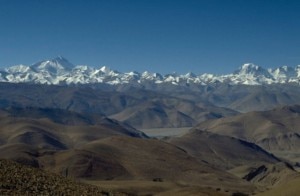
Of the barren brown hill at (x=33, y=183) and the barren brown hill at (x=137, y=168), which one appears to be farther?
the barren brown hill at (x=137, y=168)

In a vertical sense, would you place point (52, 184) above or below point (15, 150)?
below

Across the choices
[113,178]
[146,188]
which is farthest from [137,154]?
[146,188]

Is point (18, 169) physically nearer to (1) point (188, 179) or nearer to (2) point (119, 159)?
(1) point (188, 179)

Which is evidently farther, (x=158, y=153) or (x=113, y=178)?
(x=158, y=153)

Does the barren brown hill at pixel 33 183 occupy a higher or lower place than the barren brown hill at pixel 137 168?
lower

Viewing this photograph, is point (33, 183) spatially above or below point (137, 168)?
below

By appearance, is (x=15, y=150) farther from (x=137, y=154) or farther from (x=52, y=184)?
(x=52, y=184)

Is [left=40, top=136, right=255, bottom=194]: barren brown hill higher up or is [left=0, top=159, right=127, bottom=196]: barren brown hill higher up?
[left=40, top=136, right=255, bottom=194]: barren brown hill

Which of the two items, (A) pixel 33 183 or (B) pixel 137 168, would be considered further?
(B) pixel 137 168

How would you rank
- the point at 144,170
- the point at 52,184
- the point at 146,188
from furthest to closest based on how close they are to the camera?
the point at 144,170, the point at 146,188, the point at 52,184

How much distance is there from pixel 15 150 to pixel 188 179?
5911 centimetres

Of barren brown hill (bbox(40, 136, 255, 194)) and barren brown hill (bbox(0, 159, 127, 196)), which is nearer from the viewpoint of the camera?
barren brown hill (bbox(0, 159, 127, 196))

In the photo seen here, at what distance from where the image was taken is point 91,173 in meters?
156

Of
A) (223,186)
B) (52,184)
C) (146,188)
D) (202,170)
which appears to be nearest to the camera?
(52,184)
